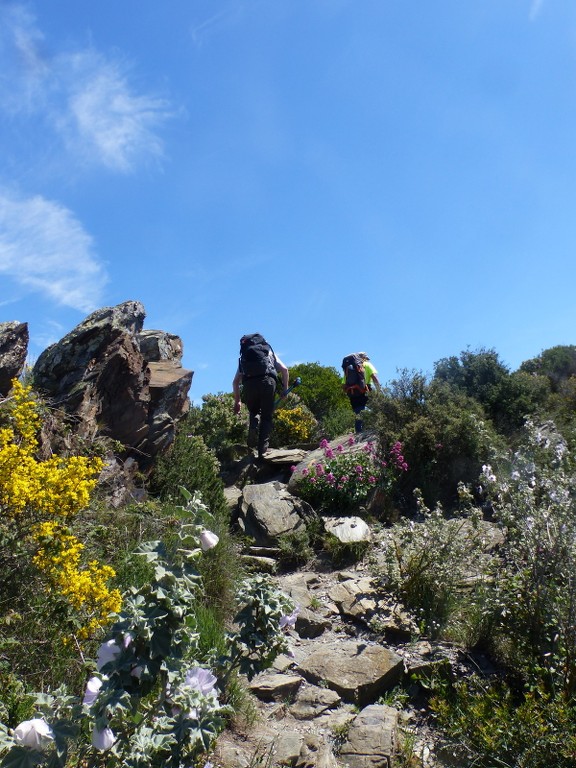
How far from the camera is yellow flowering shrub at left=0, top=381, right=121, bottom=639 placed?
133 inches

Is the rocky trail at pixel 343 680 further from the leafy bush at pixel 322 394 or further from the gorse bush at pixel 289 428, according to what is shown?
the leafy bush at pixel 322 394

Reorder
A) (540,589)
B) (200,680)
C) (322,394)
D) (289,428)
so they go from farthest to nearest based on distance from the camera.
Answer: (322,394)
(289,428)
(540,589)
(200,680)

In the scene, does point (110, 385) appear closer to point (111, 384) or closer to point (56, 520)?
point (111, 384)

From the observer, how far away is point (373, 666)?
458 centimetres

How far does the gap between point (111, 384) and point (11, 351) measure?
1.59m

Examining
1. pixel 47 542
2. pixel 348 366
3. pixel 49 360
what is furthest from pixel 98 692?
pixel 348 366

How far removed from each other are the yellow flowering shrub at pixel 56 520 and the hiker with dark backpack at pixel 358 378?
26.3 ft

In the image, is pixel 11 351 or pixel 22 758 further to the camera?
pixel 11 351

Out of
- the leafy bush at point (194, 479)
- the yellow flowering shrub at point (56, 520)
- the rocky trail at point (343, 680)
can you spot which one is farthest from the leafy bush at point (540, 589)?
the yellow flowering shrub at point (56, 520)

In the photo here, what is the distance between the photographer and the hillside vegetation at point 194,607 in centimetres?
203

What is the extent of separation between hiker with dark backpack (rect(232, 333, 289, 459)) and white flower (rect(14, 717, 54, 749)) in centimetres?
757

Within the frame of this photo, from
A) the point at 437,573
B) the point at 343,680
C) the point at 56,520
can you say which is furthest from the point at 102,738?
the point at 437,573

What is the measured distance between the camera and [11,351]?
562 centimetres

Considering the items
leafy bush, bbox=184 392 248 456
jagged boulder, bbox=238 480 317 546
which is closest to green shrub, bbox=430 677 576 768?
jagged boulder, bbox=238 480 317 546
